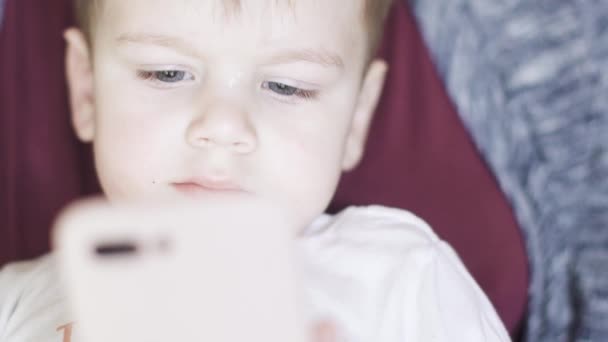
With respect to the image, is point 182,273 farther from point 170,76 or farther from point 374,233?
point 374,233

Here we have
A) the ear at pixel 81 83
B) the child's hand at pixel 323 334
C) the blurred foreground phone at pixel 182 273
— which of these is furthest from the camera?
the ear at pixel 81 83

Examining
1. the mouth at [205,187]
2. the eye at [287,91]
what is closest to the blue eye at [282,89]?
the eye at [287,91]

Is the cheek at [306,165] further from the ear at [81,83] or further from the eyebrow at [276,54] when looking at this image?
the ear at [81,83]

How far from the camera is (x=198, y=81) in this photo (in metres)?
0.70

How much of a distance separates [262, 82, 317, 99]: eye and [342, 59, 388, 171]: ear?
0.14 m

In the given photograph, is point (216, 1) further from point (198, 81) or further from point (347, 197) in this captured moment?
point (347, 197)

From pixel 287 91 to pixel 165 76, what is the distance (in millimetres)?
127

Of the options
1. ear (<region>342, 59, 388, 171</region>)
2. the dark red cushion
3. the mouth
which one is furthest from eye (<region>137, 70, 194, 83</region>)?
the dark red cushion

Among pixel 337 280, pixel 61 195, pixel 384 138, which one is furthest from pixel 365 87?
pixel 61 195

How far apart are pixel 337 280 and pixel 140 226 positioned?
1.36ft

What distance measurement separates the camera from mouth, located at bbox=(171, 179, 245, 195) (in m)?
0.69

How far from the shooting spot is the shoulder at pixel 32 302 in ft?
2.62

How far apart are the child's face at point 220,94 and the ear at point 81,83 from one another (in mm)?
77

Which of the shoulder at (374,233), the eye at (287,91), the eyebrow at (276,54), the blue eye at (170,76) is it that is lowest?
the shoulder at (374,233)
